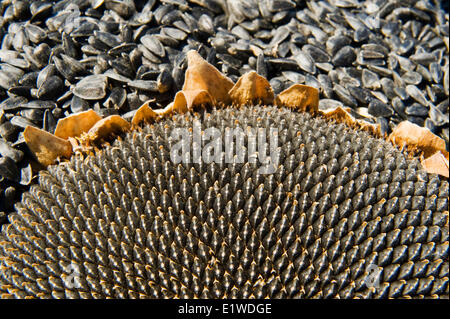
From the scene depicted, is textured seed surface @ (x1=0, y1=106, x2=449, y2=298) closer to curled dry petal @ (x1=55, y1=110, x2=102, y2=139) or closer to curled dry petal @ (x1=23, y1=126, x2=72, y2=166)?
curled dry petal @ (x1=23, y1=126, x2=72, y2=166)

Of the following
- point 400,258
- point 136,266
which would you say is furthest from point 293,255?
point 136,266

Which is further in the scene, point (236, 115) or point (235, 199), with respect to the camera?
point (236, 115)

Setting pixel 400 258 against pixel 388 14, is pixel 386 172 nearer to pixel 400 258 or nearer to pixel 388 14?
pixel 400 258

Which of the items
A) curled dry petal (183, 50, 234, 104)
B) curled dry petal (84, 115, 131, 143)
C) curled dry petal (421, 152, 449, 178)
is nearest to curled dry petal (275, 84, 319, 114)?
curled dry petal (183, 50, 234, 104)

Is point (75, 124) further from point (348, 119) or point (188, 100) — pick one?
point (348, 119)

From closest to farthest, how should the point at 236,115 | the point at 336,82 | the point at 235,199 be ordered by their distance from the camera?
the point at 235,199 < the point at 236,115 < the point at 336,82

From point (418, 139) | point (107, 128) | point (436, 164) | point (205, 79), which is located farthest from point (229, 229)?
point (418, 139)

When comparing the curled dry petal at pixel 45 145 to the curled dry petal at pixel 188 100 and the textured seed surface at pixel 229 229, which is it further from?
the curled dry petal at pixel 188 100
